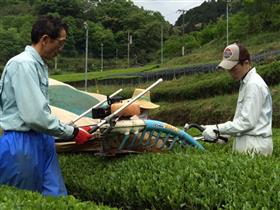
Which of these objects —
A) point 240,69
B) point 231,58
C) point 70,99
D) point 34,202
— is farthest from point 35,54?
point 70,99

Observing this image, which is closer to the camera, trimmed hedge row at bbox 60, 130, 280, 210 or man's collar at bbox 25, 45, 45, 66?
trimmed hedge row at bbox 60, 130, 280, 210

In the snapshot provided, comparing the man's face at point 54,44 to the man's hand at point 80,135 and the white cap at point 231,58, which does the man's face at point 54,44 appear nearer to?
the man's hand at point 80,135

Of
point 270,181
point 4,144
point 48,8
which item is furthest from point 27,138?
point 48,8

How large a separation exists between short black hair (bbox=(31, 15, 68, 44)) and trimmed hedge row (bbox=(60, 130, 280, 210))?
1326mm

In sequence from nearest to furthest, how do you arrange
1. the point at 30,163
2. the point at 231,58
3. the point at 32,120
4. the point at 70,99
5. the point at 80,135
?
the point at 32,120, the point at 30,163, the point at 80,135, the point at 231,58, the point at 70,99

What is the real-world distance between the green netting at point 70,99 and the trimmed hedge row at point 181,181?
2.62 m

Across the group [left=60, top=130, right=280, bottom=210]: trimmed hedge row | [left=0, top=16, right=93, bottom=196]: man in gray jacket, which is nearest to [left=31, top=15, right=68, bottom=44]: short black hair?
[left=0, top=16, right=93, bottom=196]: man in gray jacket

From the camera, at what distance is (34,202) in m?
3.36

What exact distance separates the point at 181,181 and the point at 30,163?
1.10 meters

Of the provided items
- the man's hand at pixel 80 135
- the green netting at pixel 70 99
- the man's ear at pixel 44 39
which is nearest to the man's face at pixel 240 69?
the man's hand at pixel 80 135

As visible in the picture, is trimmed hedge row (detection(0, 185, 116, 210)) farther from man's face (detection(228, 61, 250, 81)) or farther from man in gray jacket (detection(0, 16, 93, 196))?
man's face (detection(228, 61, 250, 81))

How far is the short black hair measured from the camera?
12.7 feet

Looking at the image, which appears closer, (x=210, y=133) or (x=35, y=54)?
(x=35, y=54)

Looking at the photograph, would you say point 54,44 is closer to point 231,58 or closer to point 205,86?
point 231,58
